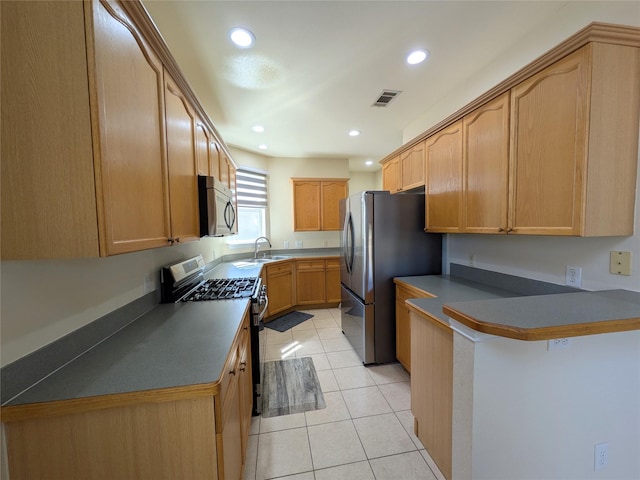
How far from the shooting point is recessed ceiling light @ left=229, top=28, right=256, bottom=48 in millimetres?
1652

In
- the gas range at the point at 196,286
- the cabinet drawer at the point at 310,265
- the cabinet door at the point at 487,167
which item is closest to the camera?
the cabinet door at the point at 487,167

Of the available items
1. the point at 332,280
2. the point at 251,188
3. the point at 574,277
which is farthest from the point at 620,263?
the point at 251,188

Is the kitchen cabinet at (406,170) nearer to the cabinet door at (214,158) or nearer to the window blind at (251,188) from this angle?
the cabinet door at (214,158)

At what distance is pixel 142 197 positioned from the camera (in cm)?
106

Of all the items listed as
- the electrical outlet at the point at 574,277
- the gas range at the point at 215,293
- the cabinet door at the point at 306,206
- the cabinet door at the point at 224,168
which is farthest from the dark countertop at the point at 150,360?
the cabinet door at the point at 306,206

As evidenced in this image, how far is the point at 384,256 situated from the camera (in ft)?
8.23

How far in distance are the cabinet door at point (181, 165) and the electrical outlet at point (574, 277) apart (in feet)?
7.64

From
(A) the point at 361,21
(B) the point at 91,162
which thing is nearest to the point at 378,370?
(B) the point at 91,162

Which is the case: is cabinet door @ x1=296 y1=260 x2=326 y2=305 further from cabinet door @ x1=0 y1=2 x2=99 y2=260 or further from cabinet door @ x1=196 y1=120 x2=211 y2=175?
cabinet door @ x1=0 y1=2 x2=99 y2=260

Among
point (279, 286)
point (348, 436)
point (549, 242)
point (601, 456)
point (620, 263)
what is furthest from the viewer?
point (279, 286)

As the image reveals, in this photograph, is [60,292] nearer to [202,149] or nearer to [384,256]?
[202,149]

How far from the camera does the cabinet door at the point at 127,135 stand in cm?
80

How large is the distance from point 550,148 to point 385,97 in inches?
65.5

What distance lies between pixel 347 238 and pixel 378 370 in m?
1.42
